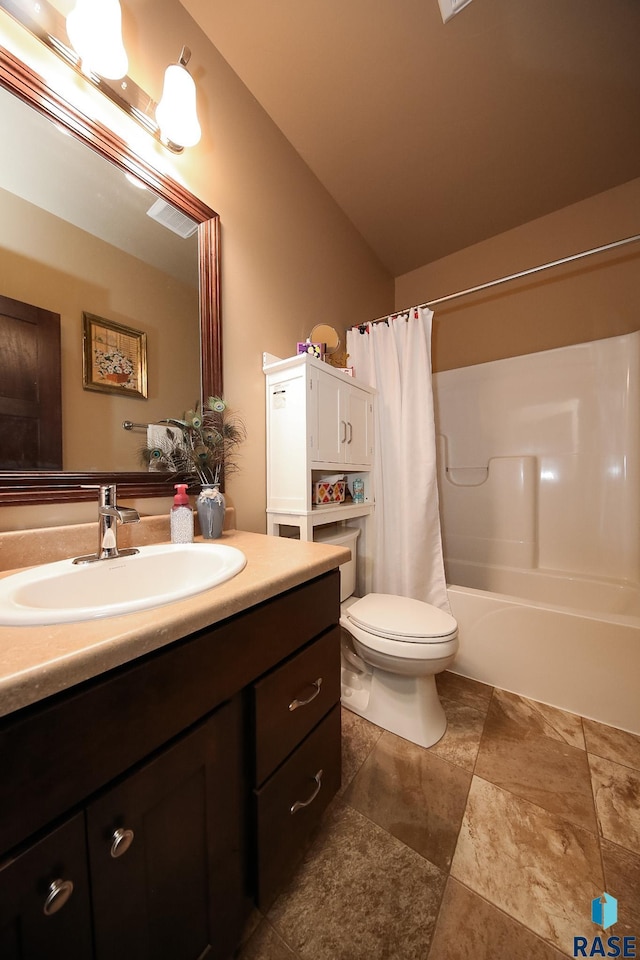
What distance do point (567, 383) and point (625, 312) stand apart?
479 mm

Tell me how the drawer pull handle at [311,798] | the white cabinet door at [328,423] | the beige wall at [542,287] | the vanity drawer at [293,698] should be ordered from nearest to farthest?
the vanity drawer at [293,698], the drawer pull handle at [311,798], the white cabinet door at [328,423], the beige wall at [542,287]

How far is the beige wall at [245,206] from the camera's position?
1.00 metres

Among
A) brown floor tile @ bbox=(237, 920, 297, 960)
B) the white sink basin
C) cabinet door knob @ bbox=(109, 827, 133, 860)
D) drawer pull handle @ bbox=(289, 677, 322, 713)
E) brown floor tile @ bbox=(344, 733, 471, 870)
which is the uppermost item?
the white sink basin

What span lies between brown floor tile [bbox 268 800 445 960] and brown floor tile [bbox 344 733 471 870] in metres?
0.04

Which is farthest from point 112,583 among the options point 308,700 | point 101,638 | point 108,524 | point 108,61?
point 108,61

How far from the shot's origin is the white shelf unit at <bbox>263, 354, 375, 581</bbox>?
4.26 ft

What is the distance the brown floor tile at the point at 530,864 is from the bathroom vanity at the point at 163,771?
470 millimetres

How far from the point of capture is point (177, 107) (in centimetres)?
99

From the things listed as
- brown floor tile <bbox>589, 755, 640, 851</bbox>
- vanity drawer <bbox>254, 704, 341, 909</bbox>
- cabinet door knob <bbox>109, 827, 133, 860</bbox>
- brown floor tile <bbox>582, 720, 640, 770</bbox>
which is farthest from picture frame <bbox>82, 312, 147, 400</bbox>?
brown floor tile <bbox>582, 720, 640, 770</bbox>

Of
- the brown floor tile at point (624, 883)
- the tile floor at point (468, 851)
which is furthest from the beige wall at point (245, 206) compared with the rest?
the brown floor tile at point (624, 883)

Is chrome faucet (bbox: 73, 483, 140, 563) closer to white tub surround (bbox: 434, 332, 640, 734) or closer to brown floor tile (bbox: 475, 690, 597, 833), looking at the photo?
brown floor tile (bbox: 475, 690, 597, 833)

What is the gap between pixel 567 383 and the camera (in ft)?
6.31

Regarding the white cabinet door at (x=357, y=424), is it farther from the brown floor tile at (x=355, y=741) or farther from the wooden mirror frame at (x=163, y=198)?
the brown floor tile at (x=355, y=741)

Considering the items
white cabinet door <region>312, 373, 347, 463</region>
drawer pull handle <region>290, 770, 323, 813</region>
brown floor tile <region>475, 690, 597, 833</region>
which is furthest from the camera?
white cabinet door <region>312, 373, 347, 463</region>
